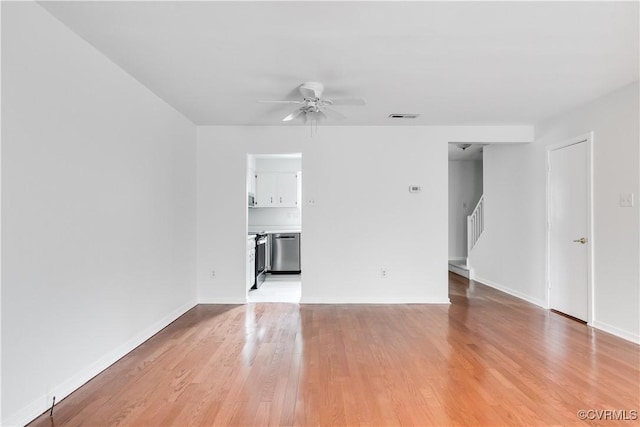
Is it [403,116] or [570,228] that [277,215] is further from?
[570,228]

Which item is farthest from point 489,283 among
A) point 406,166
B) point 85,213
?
point 85,213

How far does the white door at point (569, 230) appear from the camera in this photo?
12.8 ft

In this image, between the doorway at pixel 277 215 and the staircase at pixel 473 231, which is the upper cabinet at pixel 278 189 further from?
the staircase at pixel 473 231

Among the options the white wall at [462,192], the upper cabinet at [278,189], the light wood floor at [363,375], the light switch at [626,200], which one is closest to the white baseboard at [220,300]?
the light wood floor at [363,375]

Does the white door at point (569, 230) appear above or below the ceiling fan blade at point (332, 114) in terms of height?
below

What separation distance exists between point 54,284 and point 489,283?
5.93 meters

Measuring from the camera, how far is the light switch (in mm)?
3293

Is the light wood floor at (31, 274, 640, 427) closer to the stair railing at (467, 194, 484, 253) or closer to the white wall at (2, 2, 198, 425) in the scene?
the white wall at (2, 2, 198, 425)

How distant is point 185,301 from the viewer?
4.37m

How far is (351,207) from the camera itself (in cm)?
480

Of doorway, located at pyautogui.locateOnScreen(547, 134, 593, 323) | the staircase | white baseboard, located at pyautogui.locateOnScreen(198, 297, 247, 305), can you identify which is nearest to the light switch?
doorway, located at pyautogui.locateOnScreen(547, 134, 593, 323)

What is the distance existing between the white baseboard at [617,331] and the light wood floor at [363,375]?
0.11 metres

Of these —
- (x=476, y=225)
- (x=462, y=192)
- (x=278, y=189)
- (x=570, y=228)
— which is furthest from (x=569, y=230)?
(x=278, y=189)

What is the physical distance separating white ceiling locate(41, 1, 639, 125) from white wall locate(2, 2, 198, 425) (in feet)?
1.04
